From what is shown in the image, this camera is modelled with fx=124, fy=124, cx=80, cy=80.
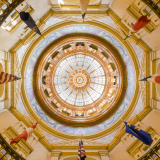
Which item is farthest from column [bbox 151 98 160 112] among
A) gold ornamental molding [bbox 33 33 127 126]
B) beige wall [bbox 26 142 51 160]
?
beige wall [bbox 26 142 51 160]

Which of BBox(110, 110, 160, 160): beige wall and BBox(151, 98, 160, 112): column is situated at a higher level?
BBox(151, 98, 160, 112): column

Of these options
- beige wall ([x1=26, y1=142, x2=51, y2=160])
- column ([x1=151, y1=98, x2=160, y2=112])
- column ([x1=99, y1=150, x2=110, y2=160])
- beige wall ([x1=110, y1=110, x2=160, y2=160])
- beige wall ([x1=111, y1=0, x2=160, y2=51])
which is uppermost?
beige wall ([x1=111, y1=0, x2=160, y2=51])

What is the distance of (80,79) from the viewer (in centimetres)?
1831

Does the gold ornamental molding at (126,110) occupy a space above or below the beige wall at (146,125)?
above

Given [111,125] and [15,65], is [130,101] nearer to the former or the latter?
[111,125]

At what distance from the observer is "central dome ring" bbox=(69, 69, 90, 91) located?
18344 mm

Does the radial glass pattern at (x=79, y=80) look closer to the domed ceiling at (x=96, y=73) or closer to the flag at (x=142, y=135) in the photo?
the domed ceiling at (x=96, y=73)

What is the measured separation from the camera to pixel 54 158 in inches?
377

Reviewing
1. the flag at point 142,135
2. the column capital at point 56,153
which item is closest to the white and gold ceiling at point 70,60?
the column capital at point 56,153

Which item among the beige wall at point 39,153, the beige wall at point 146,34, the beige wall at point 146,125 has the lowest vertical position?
the beige wall at point 146,125

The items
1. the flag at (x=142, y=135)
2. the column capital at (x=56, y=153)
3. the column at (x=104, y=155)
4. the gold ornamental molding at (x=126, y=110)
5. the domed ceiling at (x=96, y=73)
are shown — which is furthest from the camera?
the domed ceiling at (x=96, y=73)

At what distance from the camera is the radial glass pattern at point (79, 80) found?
1722 cm

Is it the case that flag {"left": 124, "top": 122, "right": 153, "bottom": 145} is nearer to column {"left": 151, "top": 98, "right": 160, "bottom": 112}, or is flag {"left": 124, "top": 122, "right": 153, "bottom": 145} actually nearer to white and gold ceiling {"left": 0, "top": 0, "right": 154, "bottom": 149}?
column {"left": 151, "top": 98, "right": 160, "bottom": 112}

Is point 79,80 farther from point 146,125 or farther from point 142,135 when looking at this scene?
point 142,135
